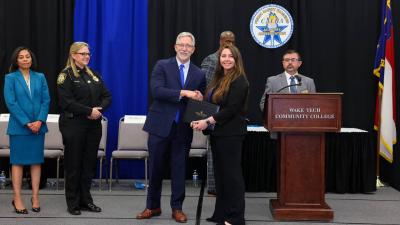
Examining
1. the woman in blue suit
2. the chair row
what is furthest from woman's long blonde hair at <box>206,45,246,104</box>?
the chair row

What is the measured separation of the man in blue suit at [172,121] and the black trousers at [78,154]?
638 mm

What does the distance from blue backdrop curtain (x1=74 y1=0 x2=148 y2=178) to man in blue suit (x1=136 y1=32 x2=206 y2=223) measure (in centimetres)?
245

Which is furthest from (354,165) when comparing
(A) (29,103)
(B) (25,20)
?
(B) (25,20)

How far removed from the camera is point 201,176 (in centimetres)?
655

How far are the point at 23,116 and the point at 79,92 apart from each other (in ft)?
1.88

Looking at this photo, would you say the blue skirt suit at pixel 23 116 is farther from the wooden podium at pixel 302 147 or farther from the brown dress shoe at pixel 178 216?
the wooden podium at pixel 302 147

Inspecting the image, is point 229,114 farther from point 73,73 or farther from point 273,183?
point 273,183

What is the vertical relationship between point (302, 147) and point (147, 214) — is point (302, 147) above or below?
above

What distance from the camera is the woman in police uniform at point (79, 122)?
14.0 ft

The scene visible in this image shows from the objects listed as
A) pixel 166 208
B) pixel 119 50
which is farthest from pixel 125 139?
pixel 166 208

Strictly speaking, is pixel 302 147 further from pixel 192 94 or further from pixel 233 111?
pixel 192 94

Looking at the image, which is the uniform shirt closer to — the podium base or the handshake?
the handshake

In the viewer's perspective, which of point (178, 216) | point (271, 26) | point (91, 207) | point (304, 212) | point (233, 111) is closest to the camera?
point (233, 111)

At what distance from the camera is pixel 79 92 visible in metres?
4.33
